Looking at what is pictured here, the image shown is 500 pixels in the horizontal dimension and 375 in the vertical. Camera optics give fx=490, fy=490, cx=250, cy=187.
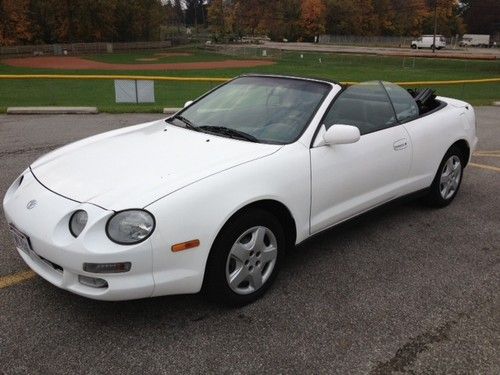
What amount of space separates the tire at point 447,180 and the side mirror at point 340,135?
1776mm

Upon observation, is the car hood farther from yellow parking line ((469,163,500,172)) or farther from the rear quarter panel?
yellow parking line ((469,163,500,172))

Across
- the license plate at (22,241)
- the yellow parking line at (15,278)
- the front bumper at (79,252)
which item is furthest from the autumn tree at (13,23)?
the front bumper at (79,252)

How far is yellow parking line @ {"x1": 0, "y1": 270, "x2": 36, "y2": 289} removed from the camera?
11.0ft

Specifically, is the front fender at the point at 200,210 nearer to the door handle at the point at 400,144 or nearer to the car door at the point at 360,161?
the car door at the point at 360,161

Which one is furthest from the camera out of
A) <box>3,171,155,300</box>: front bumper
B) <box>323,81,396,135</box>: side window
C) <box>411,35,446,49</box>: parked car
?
<box>411,35,446,49</box>: parked car

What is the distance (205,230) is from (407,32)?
118 meters

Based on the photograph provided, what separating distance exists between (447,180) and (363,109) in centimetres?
151

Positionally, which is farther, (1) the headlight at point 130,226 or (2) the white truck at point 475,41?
(2) the white truck at point 475,41

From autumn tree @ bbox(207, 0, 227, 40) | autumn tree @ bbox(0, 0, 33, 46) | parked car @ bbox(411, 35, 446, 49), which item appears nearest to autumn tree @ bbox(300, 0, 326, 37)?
autumn tree @ bbox(207, 0, 227, 40)

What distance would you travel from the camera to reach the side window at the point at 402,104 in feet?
14.7

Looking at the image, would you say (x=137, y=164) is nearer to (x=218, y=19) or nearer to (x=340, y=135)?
(x=340, y=135)

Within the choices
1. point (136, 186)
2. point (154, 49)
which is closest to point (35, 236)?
point (136, 186)

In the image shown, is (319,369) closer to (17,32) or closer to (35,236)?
(35,236)

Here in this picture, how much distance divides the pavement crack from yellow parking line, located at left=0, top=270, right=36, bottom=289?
2.40 meters
